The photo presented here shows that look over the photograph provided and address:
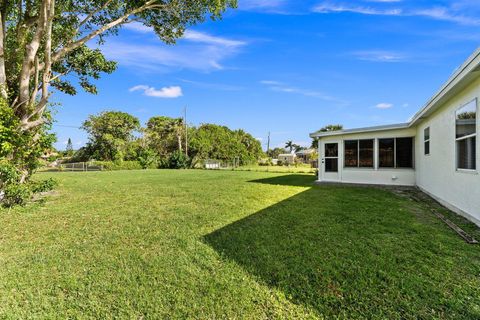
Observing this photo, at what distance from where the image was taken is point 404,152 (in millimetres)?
10508

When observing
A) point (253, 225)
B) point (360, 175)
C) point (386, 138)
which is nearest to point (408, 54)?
point (386, 138)

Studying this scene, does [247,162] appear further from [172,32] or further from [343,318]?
[343,318]

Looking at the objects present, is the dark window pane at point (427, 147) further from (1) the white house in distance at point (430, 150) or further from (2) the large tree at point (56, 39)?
(2) the large tree at point (56, 39)

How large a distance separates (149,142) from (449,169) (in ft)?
110

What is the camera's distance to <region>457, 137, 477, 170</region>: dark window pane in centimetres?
488

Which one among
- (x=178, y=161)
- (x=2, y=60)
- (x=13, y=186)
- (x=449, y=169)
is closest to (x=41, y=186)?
(x=13, y=186)

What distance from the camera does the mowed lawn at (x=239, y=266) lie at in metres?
2.40

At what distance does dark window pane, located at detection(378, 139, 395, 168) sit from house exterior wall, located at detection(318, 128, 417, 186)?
156mm

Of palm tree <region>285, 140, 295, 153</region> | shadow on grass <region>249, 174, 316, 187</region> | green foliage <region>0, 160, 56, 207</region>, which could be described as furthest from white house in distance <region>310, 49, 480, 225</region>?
A: palm tree <region>285, 140, 295, 153</region>

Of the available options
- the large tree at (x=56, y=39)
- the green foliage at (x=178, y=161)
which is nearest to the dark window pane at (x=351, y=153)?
the large tree at (x=56, y=39)

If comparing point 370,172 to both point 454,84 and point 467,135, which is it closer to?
point 467,135

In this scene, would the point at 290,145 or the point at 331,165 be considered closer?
the point at 331,165

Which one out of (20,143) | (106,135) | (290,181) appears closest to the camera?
(20,143)

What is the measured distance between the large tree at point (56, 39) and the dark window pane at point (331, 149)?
7515 millimetres
